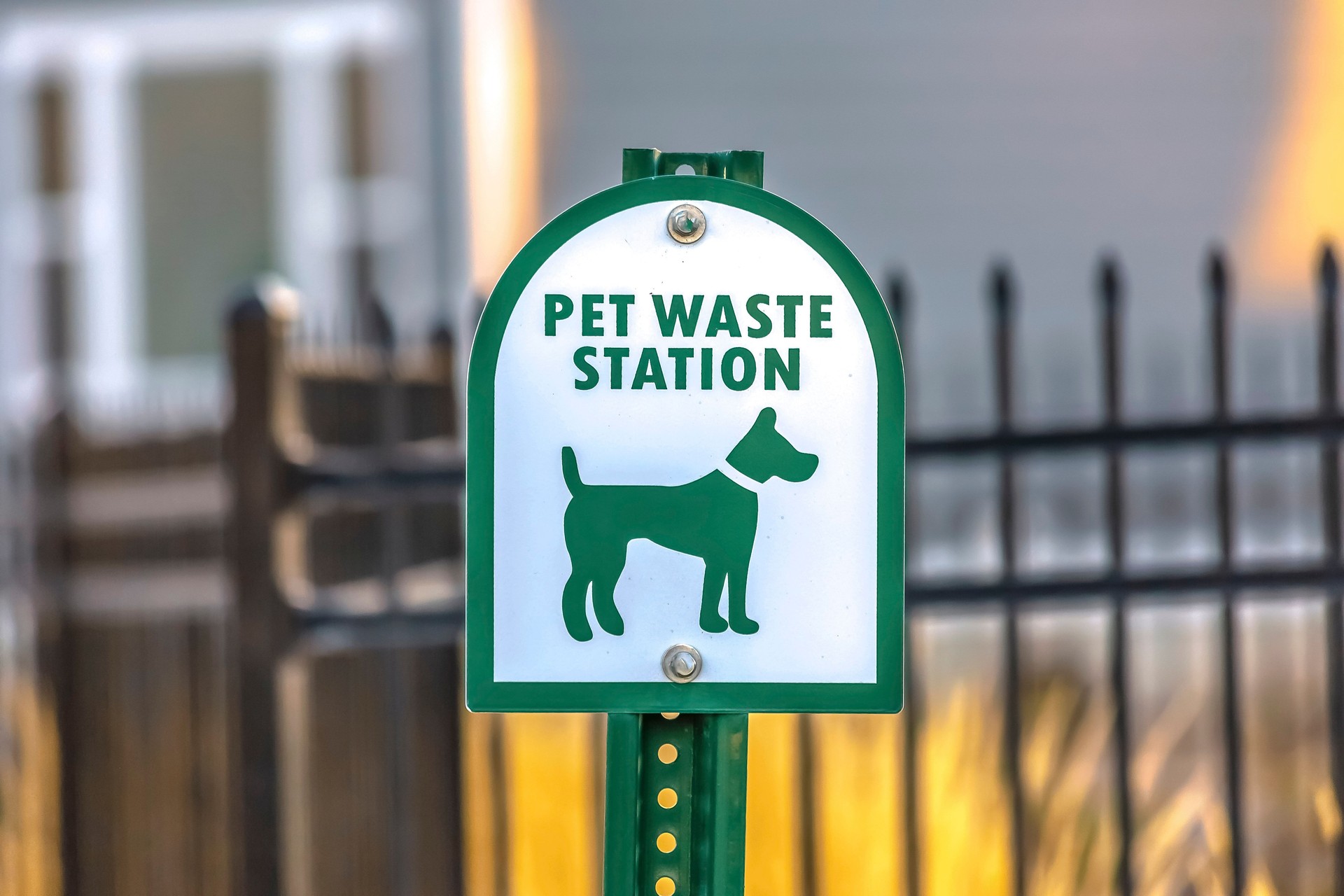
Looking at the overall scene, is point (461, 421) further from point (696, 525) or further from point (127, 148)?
point (696, 525)

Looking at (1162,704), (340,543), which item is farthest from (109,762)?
(1162,704)

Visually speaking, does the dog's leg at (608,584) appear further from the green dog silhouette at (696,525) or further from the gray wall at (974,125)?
the gray wall at (974,125)

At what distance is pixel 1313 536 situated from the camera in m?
6.00

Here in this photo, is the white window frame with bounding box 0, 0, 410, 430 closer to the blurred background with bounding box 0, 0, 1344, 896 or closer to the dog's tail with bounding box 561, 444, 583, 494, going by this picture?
the blurred background with bounding box 0, 0, 1344, 896

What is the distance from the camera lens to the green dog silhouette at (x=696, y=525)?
124cm

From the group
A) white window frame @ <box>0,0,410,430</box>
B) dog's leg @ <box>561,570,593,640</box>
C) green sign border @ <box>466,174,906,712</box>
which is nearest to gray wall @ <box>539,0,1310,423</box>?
white window frame @ <box>0,0,410,430</box>

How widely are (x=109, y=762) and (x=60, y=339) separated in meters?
4.19

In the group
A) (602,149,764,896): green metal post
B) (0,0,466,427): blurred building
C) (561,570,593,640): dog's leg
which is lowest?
(602,149,764,896): green metal post

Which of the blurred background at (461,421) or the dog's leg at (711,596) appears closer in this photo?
the dog's leg at (711,596)

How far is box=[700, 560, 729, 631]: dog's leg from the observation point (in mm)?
1242

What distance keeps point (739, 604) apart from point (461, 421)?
377cm

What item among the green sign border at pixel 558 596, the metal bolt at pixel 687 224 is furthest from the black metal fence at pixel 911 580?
the metal bolt at pixel 687 224

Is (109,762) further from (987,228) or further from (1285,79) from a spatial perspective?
(1285,79)

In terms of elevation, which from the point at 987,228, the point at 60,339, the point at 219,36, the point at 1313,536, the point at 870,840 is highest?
the point at 219,36
